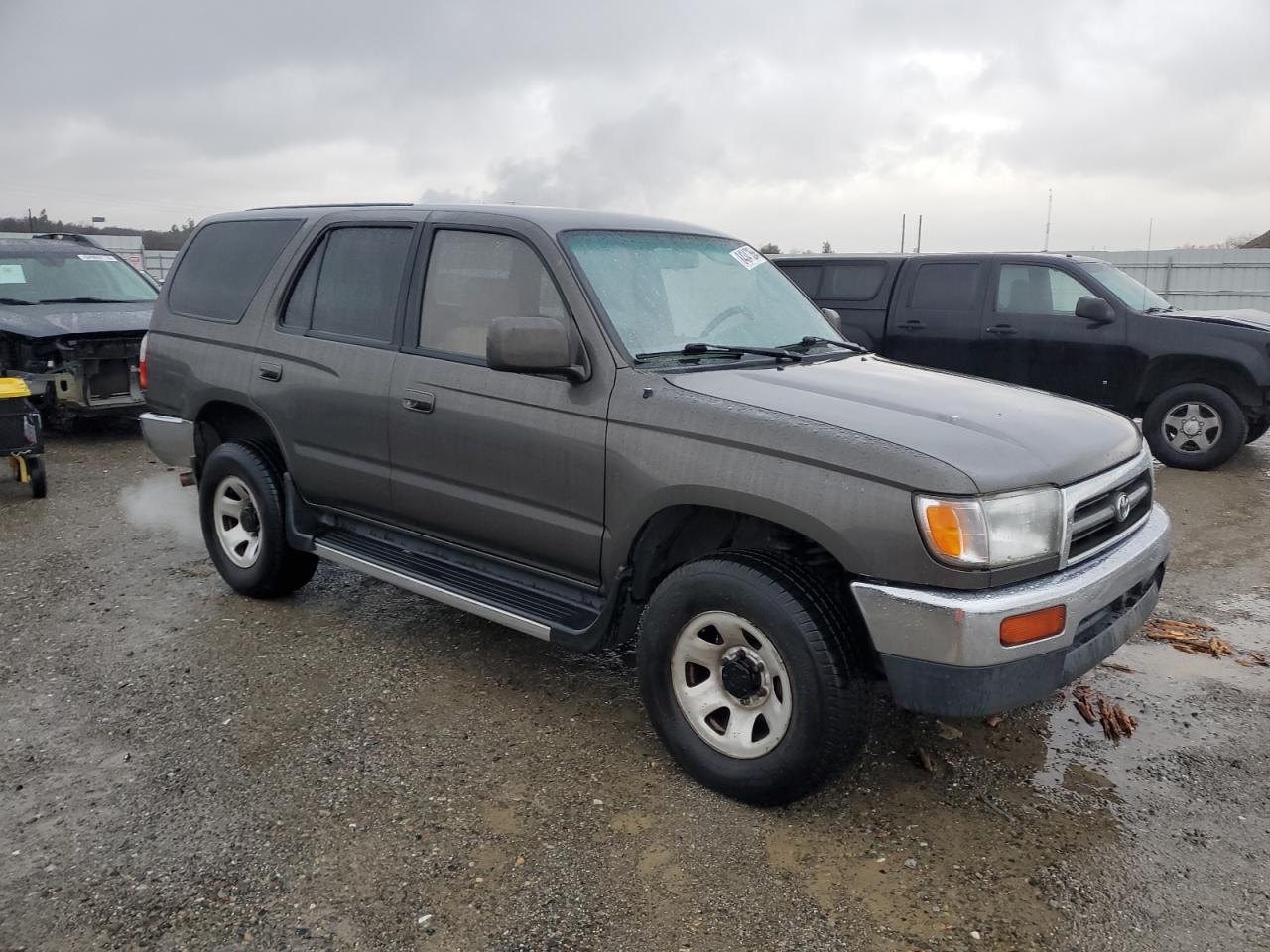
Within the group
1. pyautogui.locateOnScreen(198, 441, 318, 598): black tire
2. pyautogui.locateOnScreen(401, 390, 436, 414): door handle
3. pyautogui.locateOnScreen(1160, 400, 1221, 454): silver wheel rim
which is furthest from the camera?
pyautogui.locateOnScreen(1160, 400, 1221, 454): silver wheel rim

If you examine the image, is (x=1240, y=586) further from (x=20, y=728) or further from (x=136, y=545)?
(x=136, y=545)

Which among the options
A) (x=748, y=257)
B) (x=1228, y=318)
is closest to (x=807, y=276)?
(x=1228, y=318)

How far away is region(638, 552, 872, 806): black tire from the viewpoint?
301 cm

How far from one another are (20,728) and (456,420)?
2027 mm

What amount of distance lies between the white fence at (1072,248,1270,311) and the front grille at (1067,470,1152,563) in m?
18.1

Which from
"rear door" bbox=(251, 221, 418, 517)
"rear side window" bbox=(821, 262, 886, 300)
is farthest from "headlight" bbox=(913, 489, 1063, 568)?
"rear side window" bbox=(821, 262, 886, 300)

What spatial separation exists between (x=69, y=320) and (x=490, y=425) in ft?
24.0

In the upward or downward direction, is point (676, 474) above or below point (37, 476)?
above

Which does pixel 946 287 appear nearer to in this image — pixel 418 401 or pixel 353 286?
pixel 353 286

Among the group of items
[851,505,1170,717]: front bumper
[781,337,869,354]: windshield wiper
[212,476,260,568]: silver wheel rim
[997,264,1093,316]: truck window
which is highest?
[997,264,1093,316]: truck window

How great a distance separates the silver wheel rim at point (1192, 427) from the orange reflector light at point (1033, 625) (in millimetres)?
6586

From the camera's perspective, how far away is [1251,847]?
3.10 meters

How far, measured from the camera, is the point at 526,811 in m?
3.29

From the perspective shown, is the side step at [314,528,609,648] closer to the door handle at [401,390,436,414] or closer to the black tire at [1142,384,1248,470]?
the door handle at [401,390,436,414]
